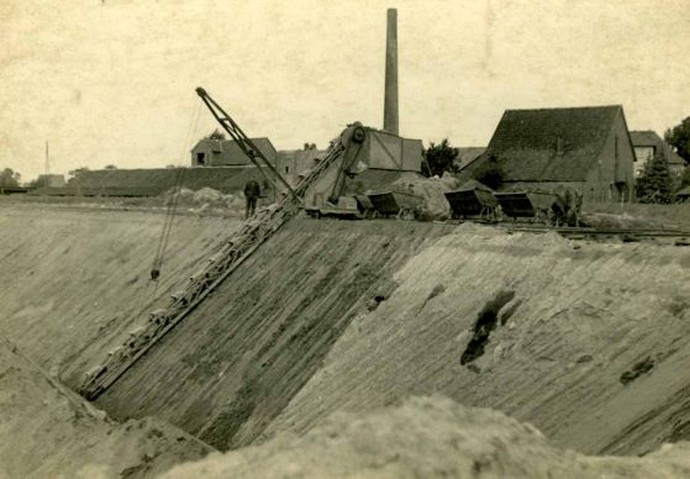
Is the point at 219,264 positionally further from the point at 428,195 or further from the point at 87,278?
the point at 87,278

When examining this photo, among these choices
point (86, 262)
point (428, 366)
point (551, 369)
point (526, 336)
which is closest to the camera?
point (551, 369)

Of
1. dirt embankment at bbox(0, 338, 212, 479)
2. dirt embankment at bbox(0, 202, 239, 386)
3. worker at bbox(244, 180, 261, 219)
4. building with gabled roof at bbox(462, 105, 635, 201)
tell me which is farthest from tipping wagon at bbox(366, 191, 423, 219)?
building with gabled roof at bbox(462, 105, 635, 201)

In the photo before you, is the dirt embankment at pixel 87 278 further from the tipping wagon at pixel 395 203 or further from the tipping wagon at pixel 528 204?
the tipping wagon at pixel 528 204

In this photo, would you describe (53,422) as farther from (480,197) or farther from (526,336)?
(480,197)

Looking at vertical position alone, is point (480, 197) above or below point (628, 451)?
above

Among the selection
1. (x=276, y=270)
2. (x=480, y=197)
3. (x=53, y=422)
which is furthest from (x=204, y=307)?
(x=480, y=197)

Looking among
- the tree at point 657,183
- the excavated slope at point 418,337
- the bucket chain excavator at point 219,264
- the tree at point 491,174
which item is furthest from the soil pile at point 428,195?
the tree at point 657,183
